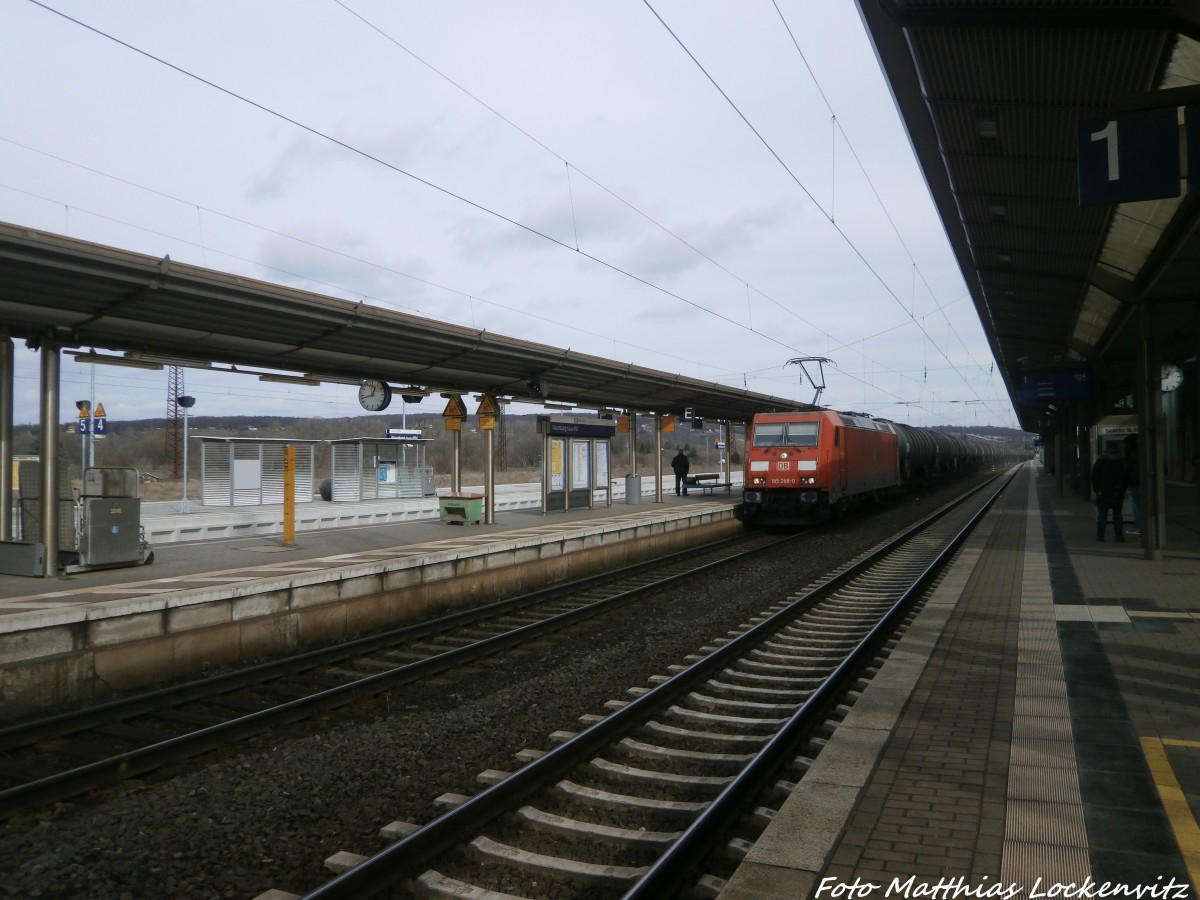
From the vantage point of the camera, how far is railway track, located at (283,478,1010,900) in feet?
13.1

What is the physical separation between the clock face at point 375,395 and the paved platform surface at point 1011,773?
1006cm

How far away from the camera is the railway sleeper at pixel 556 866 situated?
13.2 feet

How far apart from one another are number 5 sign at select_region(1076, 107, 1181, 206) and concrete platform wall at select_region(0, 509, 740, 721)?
27.5ft

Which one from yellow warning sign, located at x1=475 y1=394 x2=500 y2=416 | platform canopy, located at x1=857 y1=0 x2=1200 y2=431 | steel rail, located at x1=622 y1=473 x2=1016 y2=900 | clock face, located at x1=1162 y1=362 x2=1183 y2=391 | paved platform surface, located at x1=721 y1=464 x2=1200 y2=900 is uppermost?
platform canopy, located at x1=857 y1=0 x2=1200 y2=431

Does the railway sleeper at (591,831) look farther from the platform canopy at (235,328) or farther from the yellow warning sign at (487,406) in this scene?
the yellow warning sign at (487,406)

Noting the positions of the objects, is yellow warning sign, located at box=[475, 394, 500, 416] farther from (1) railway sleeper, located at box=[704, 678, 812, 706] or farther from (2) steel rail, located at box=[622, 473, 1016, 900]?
(1) railway sleeper, located at box=[704, 678, 812, 706]

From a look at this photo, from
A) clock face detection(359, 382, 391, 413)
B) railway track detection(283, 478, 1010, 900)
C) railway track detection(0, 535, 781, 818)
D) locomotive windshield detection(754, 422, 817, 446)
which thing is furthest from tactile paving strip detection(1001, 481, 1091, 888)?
locomotive windshield detection(754, 422, 817, 446)

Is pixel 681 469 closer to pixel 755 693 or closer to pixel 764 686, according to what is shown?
pixel 764 686

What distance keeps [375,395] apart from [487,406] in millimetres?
3041

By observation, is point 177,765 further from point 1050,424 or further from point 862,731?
point 1050,424

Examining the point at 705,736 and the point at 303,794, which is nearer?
the point at 303,794

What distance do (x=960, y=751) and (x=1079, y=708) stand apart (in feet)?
4.17

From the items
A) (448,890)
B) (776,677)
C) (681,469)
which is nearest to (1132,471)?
(776,677)

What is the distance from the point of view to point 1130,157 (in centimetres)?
652
